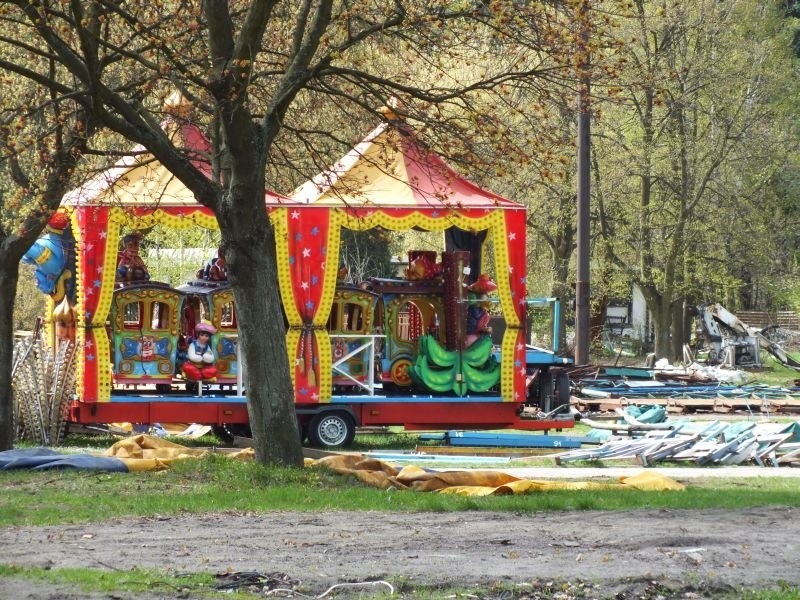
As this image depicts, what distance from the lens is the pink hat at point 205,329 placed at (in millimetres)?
19297

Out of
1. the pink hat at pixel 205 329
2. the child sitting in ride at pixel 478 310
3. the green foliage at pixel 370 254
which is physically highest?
the green foliage at pixel 370 254

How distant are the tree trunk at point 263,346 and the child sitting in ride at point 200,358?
513 cm

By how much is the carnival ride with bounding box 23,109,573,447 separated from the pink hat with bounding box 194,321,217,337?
12 centimetres

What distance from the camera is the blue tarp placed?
46.4ft

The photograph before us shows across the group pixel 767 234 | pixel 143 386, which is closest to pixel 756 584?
pixel 143 386

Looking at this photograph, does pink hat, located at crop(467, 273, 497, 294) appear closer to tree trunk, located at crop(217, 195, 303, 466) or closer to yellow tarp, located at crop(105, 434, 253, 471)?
yellow tarp, located at crop(105, 434, 253, 471)

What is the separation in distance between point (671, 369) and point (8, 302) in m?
21.3

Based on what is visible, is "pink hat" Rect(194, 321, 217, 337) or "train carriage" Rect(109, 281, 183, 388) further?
"pink hat" Rect(194, 321, 217, 337)

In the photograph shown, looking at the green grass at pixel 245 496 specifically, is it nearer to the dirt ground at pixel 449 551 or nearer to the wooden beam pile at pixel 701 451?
the dirt ground at pixel 449 551

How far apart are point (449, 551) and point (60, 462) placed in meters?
6.31

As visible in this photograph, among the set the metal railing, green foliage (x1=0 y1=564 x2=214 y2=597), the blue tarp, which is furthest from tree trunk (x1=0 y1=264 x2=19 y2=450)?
green foliage (x1=0 y1=564 x2=214 y2=597)

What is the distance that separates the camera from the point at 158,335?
19.3 m

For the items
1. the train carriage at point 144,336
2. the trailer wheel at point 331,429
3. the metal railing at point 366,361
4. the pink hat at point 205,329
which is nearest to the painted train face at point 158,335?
the train carriage at point 144,336

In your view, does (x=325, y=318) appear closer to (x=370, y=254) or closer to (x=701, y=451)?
(x=701, y=451)
